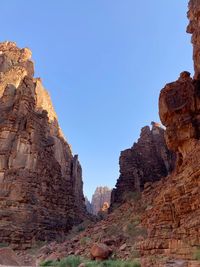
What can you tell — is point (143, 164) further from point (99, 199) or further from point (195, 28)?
point (99, 199)

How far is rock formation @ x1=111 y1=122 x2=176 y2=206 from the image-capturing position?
977 inches

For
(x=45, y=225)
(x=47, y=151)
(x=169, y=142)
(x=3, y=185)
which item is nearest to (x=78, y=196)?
(x=47, y=151)

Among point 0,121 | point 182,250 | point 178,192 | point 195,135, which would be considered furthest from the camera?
point 0,121

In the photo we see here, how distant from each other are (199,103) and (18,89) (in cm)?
1662

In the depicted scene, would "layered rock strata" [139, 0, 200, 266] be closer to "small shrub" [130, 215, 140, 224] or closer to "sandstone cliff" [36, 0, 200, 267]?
"sandstone cliff" [36, 0, 200, 267]

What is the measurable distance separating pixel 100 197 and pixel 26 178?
74765 mm

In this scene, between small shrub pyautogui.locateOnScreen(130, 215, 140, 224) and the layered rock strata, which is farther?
small shrub pyautogui.locateOnScreen(130, 215, 140, 224)

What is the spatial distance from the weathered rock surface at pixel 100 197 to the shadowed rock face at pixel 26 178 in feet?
204

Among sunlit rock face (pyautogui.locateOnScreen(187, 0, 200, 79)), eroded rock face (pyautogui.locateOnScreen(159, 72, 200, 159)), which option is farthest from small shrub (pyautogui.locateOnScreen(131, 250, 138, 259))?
sunlit rock face (pyautogui.locateOnScreen(187, 0, 200, 79))

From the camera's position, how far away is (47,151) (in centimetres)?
2209

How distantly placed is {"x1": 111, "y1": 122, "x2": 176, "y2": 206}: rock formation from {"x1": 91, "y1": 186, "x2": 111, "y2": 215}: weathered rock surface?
59379mm

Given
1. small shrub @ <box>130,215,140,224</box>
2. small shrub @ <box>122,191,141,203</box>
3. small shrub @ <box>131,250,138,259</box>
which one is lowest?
small shrub @ <box>131,250,138,259</box>

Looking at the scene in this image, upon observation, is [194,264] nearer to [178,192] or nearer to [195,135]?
[178,192]

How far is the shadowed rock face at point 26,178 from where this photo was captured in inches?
642
